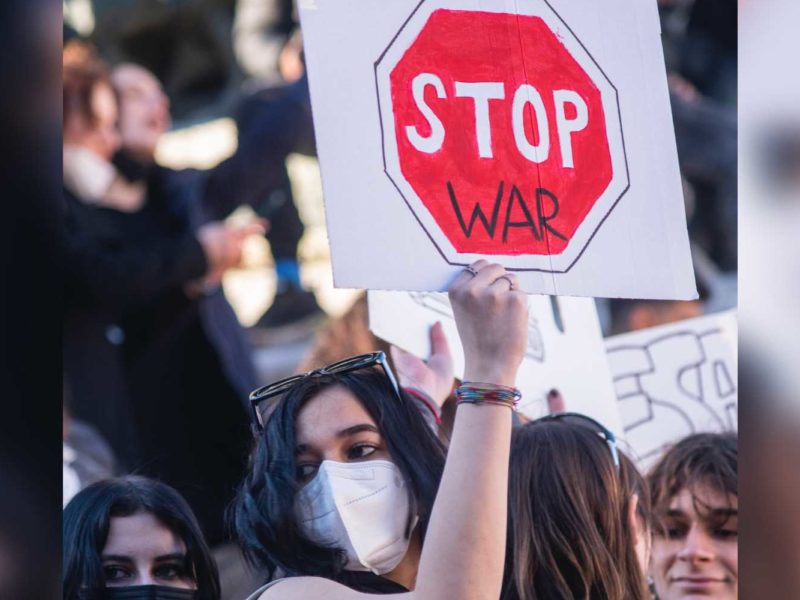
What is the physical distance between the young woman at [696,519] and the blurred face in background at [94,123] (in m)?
1.55

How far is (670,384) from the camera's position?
2.67m

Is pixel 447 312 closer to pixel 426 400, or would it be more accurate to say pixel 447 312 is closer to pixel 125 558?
pixel 426 400

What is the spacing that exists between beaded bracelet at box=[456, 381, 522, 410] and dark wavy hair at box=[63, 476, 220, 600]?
0.55 meters

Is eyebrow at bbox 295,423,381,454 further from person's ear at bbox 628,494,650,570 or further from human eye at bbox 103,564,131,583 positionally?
person's ear at bbox 628,494,650,570

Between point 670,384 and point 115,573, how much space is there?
45.5 inches

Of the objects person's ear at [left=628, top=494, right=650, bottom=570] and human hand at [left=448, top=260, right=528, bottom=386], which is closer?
human hand at [left=448, top=260, right=528, bottom=386]

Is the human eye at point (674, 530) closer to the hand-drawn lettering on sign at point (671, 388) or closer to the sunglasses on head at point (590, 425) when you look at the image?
the hand-drawn lettering on sign at point (671, 388)

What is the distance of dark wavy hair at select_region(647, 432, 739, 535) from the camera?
8.16 feet

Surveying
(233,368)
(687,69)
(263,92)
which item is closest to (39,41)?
(233,368)

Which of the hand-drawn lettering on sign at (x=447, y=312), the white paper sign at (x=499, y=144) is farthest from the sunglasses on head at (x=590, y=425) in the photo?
the white paper sign at (x=499, y=144)

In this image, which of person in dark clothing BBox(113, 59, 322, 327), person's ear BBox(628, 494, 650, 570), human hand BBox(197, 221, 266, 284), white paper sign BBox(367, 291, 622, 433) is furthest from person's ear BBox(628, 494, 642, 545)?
person in dark clothing BBox(113, 59, 322, 327)

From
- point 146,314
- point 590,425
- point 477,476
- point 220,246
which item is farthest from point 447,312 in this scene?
point 146,314

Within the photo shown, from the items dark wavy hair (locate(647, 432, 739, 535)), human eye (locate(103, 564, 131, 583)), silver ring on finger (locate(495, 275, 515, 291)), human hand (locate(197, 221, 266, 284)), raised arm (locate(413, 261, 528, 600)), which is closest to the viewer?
raised arm (locate(413, 261, 528, 600))

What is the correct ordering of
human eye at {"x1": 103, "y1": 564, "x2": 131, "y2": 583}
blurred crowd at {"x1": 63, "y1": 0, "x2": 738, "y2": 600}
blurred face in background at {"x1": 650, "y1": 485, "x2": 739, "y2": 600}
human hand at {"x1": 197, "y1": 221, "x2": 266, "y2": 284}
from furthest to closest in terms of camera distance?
human hand at {"x1": 197, "y1": 221, "x2": 266, "y2": 284} → blurred face in background at {"x1": 650, "y1": 485, "x2": 739, "y2": 600} → human eye at {"x1": 103, "y1": 564, "x2": 131, "y2": 583} → blurred crowd at {"x1": 63, "y1": 0, "x2": 738, "y2": 600}
